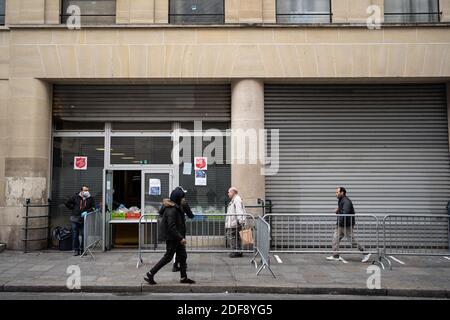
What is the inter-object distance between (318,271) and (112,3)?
9.59 meters

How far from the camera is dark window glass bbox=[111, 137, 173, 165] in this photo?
42.2 ft

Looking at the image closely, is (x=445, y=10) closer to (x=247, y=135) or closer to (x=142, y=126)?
(x=247, y=135)

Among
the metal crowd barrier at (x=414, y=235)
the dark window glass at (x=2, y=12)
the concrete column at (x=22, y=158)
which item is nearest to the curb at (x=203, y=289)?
the metal crowd barrier at (x=414, y=235)

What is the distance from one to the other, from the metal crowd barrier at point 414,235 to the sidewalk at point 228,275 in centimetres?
35

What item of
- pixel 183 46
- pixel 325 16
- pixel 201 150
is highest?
pixel 325 16

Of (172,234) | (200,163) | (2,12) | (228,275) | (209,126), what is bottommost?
(228,275)

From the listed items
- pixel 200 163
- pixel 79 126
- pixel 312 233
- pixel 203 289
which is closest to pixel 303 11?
pixel 200 163

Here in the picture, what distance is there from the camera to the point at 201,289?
26.5ft

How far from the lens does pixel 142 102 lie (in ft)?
42.5

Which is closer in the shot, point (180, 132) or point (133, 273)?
point (133, 273)

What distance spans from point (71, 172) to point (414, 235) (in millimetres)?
9561

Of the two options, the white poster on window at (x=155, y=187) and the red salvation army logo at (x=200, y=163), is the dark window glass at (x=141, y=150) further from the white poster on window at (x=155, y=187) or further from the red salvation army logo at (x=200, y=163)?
the red salvation army logo at (x=200, y=163)
